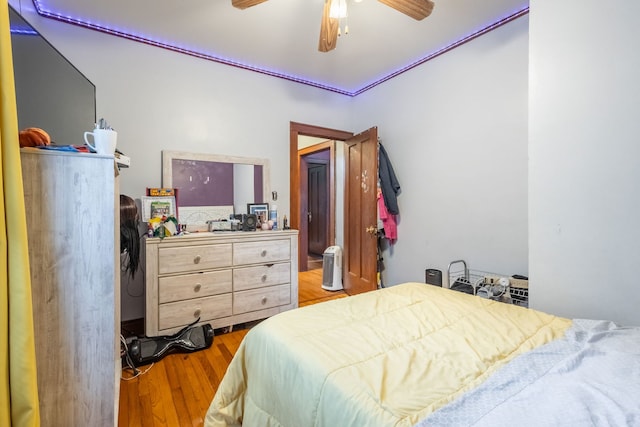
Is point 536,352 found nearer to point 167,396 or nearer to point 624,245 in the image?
point 624,245

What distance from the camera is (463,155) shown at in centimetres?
256

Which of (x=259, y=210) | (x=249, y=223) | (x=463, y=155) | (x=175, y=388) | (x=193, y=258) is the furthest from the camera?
(x=259, y=210)

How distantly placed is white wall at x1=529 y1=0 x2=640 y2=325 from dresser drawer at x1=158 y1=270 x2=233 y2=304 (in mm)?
2174

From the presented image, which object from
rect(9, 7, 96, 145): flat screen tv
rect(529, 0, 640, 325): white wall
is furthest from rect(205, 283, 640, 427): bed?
rect(9, 7, 96, 145): flat screen tv

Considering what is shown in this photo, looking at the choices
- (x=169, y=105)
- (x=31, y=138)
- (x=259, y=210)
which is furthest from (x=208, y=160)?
(x=31, y=138)

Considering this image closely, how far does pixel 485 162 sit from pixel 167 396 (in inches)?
110

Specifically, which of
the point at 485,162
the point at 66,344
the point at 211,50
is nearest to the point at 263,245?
the point at 66,344

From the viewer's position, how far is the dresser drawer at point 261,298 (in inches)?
100

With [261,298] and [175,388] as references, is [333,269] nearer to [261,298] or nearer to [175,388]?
[261,298]

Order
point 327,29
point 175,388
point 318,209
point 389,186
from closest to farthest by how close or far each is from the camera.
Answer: point 175,388 < point 327,29 < point 389,186 < point 318,209

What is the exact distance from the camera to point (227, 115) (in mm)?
2893

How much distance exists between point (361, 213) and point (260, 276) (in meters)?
1.39

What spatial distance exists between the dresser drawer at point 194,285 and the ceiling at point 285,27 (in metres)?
1.99

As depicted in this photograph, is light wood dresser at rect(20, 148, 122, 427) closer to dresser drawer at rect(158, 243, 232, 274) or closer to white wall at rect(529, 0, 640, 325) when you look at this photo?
→ dresser drawer at rect(158, 243, 232, 274)
